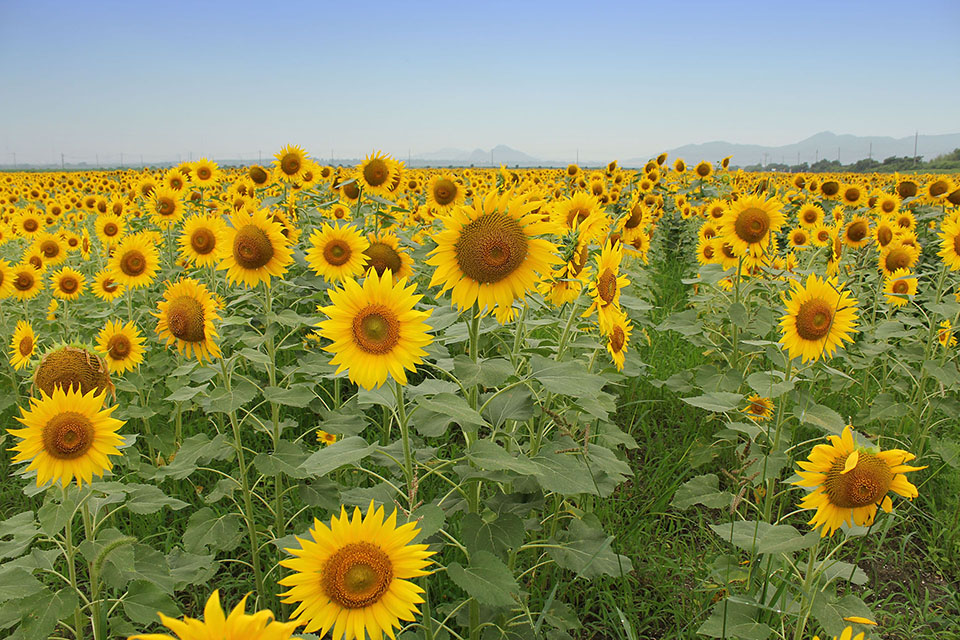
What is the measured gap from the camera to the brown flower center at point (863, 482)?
Answer: 5.81ft

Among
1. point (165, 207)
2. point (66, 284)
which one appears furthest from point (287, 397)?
point (165, 207)

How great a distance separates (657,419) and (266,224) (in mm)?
3164

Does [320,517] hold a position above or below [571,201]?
below

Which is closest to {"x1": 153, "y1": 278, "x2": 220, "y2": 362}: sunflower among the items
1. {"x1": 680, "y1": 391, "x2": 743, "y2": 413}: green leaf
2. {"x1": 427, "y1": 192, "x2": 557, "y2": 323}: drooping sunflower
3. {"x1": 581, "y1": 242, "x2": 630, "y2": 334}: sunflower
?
{"x1": 427, "y1": 192, "x2": 557, "y2": 323}: drooping sunflower

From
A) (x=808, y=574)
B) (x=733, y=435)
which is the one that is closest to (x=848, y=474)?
(x=808, y=574)

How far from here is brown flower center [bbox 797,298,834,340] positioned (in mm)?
2674

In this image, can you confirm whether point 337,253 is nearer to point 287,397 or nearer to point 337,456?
point 287,397

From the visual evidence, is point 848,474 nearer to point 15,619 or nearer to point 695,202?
point 15,619

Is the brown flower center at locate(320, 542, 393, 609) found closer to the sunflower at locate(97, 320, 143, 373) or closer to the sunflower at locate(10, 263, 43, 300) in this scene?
the sunflower at locate(97, 320, 143, 373)

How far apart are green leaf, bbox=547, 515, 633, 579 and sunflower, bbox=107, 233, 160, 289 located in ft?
12.7

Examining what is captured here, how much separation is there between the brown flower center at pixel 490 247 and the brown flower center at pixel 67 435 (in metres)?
1.32

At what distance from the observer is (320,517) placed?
3.31 metres

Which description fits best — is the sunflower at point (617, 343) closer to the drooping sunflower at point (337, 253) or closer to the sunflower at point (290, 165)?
the drooping sunflower at point (337, 253)

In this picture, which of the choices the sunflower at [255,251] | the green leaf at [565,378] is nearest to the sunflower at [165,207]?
the sunflower at [255,251]
